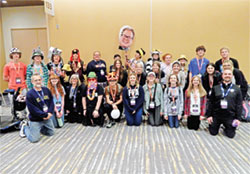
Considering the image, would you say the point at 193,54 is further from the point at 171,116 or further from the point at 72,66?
the point at 72,66

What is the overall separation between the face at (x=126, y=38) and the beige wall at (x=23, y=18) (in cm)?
312

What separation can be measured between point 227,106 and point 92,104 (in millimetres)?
2379

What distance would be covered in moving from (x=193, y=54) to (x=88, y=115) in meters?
3.53

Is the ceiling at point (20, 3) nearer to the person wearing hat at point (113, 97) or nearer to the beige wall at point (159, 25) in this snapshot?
the beige wall at point (159, 25)

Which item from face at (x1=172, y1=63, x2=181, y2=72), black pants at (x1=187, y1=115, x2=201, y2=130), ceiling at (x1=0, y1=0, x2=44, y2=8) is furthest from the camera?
ceiling at (x1=0, y1=0, x2=44, y2=8)

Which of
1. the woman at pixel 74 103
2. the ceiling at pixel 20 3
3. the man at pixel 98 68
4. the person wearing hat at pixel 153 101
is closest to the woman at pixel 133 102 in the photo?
the person wearing hat at pixel 153 101

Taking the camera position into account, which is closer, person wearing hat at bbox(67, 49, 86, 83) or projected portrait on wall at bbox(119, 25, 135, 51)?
person wearing hat at bbox(67, 49, 86, 83)

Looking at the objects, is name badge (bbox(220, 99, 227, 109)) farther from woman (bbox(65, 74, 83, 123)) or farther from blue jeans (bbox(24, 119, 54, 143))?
blue jeans (bbox(24, 119, 54, 143))

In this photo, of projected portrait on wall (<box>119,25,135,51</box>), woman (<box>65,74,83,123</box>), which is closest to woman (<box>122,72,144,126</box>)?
woman (<box>65,74,83,123</box>)

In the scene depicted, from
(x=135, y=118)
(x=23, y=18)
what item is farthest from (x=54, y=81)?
(x=23, y=18)

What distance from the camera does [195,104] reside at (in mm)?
3566

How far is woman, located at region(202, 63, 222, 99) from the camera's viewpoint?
12.6 ft

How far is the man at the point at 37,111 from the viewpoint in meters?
3.19

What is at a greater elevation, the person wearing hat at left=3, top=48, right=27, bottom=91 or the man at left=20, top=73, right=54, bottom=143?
the person wearing hat at left=3, top=48, right=27, bottom=91
